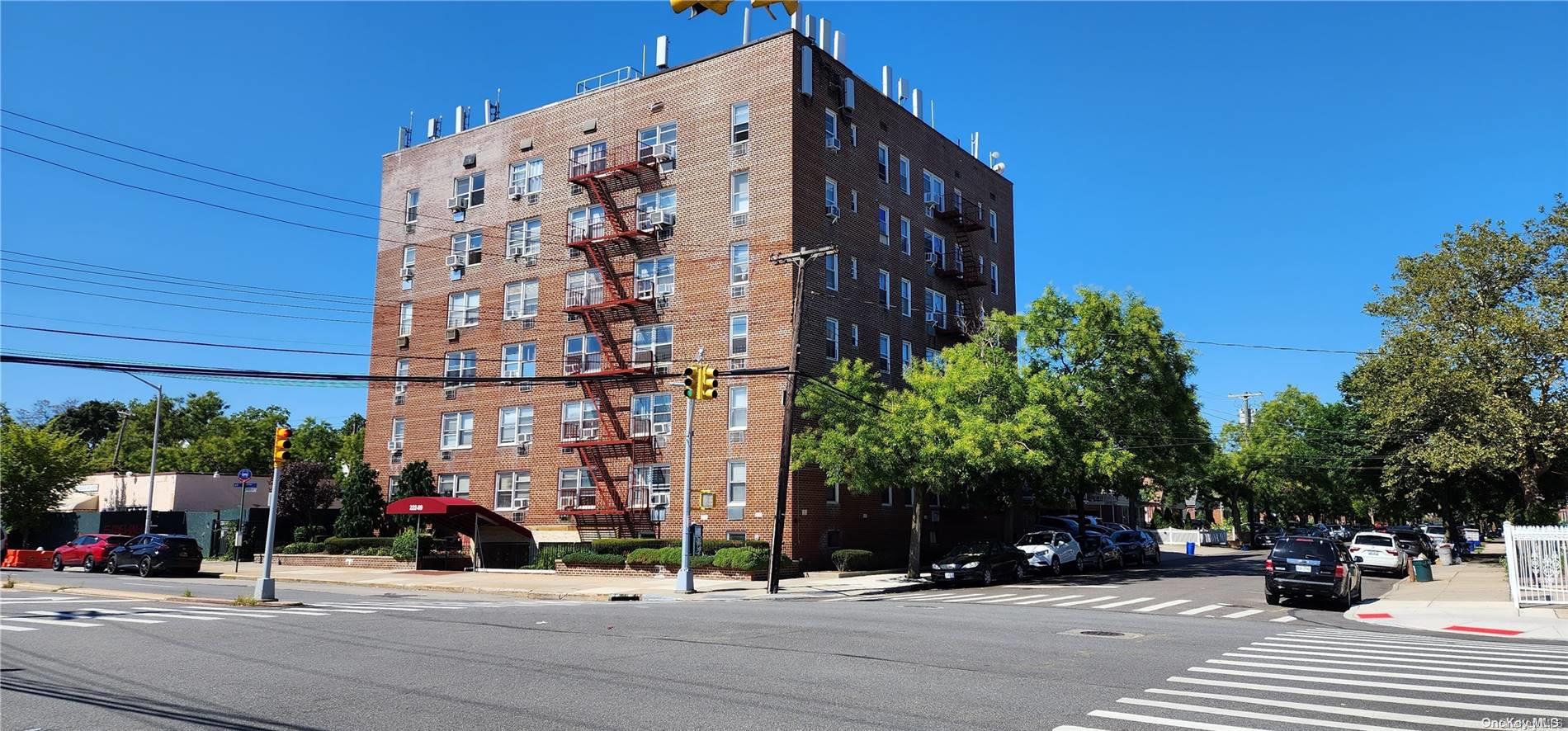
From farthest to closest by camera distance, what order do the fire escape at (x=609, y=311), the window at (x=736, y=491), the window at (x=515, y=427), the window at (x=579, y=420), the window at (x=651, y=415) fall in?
the window at (x=515, y=427)
the window at (x=579, y=420)
the fire escape at (x=609, y=311)
the window at (x=651, y=415)
the window at (x=736, y=491)

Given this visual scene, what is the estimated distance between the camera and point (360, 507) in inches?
1898

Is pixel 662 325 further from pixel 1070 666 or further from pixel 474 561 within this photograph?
pixel 1070 666

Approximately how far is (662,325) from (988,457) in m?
16.5

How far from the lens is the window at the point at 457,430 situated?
4938cm

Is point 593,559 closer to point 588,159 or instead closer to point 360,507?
point 360,507

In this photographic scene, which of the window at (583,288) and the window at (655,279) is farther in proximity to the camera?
the window at (583,288)

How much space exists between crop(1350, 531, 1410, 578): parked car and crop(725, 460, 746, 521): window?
23527 millimetres

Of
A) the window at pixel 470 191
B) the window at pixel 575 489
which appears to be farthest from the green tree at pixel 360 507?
the window at pixel 470 191

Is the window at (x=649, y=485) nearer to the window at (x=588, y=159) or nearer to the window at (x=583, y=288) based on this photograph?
the window at (x=583, y=288)

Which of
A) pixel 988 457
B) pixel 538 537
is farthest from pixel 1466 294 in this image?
pixel 538 537

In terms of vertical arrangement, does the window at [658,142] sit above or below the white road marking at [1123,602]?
above

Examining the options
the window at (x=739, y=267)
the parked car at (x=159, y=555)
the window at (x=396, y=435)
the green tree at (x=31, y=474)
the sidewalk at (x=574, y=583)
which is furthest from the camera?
the green tree at (x=31, y=474)

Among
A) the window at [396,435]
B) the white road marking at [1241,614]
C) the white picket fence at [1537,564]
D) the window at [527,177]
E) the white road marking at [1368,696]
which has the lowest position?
the white road marking at [1241,614]

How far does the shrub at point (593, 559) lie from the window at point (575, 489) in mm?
5256
